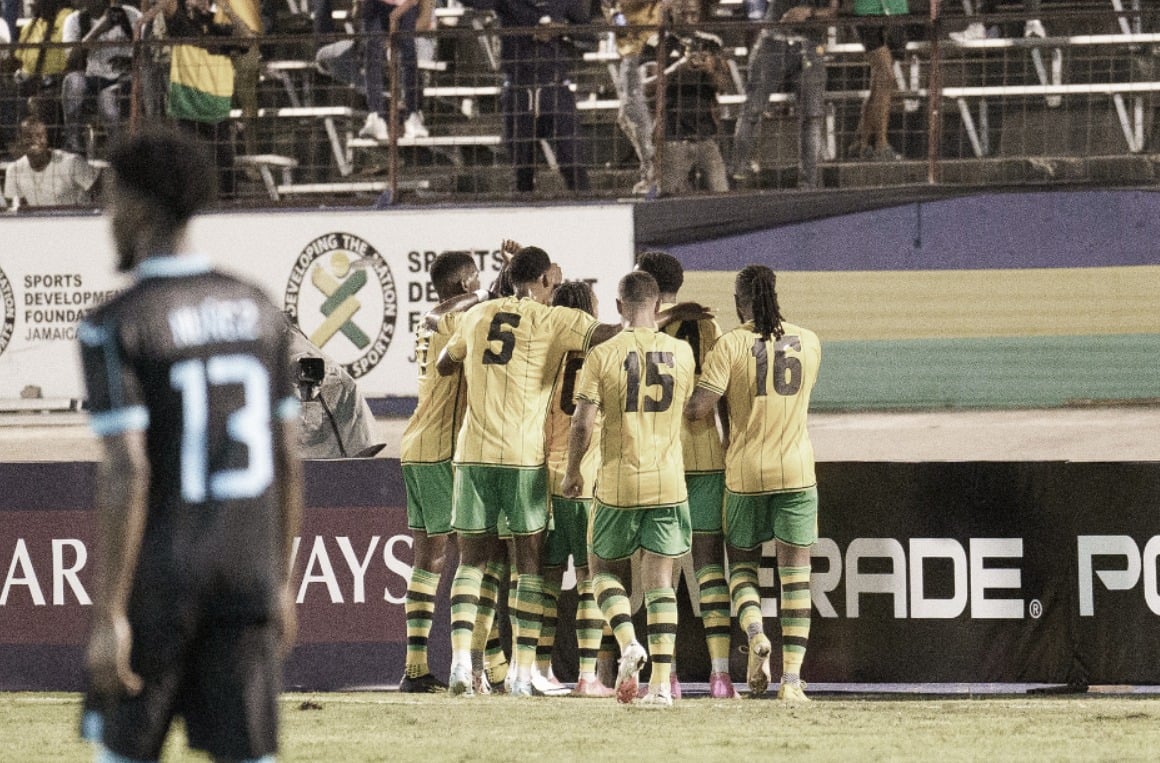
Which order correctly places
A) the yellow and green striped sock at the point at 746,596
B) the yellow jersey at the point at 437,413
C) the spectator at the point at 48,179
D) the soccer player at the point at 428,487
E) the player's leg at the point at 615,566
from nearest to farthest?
the player's leg at the point at 615,566 < the yellow and green striped sock at the point at 746,596 < the soccer player at the point at 428,487 < the yellow jersey at the point at 437,413 < the spectator at the point at 48,179

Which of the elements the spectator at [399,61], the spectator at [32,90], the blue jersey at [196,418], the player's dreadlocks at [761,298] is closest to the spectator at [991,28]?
the spectator at [399,61]

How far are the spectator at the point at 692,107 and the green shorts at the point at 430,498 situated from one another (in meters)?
5.51

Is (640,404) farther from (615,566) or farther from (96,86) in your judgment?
(96,86)

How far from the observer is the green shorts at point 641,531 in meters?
9.06

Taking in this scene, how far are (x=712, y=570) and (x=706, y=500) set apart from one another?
366mm

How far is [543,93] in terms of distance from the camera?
47.6 feet

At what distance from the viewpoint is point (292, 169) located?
1578 cm

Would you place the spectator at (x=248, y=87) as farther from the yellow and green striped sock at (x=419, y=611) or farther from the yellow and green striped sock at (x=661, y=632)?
the yellow and green striped sock at (x=661, y=632)

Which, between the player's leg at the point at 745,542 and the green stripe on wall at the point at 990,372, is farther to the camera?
the green stripe on wall at the point at 990,372

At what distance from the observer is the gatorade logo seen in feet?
49.5

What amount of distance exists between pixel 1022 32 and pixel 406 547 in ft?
24.3

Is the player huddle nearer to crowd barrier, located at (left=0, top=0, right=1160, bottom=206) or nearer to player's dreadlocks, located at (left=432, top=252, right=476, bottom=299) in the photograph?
player's dreadlocks, located at (left=432, top=252, right=476, bottom=299)

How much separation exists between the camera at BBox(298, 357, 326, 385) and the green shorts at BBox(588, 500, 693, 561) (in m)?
3.88

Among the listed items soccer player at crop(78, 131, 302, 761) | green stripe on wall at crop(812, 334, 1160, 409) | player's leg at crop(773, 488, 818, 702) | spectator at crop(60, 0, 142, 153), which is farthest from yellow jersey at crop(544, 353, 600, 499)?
spectator at crop(60, 0, 142, 153)
